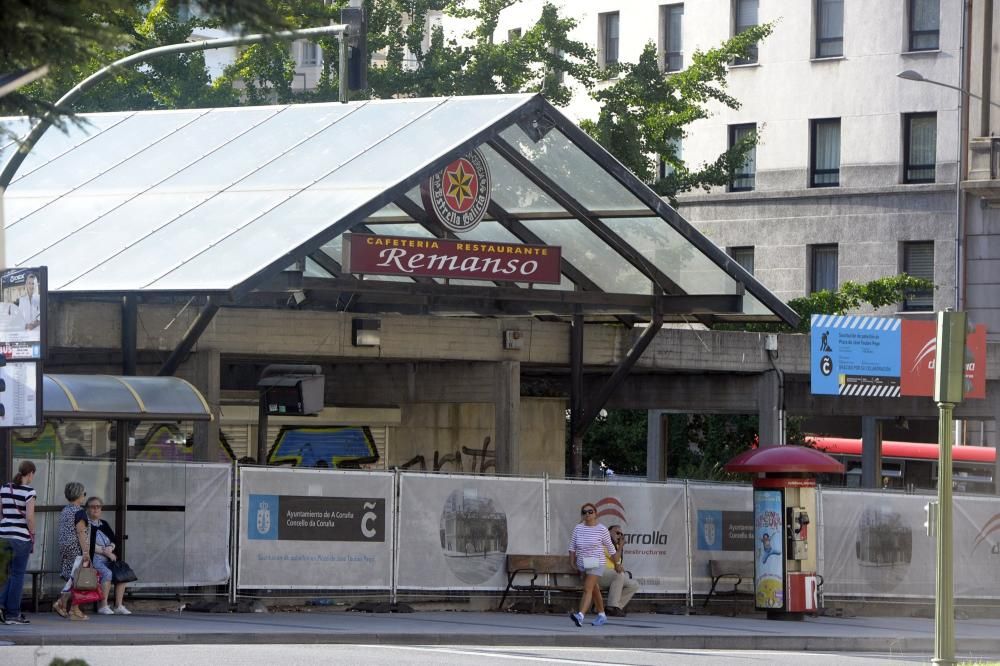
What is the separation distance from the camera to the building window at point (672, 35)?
184 ft

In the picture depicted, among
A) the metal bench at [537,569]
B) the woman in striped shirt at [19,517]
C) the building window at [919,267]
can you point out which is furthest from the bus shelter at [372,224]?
the building window at [919,267]

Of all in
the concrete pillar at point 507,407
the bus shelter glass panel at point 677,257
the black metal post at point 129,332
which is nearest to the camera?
the black metal post at point 129,332

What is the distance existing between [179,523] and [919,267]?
112 ft

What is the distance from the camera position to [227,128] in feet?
91.4

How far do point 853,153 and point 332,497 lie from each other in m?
33.3

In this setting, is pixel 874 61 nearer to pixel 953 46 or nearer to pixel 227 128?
pixel 953 46

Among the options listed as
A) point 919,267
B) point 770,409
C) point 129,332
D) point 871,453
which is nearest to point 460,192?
point 129,332

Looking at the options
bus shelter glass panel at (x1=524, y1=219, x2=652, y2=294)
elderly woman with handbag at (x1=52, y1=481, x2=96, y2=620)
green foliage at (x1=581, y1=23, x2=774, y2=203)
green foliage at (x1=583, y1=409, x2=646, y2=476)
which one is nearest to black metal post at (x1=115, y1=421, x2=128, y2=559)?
elderly woman with handbag at (x1=52, y1=481, x2=96, y2=620)

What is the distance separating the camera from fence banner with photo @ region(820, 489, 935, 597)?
86.4ft

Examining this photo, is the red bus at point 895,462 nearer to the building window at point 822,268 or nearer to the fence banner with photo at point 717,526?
the building window at point 822,268

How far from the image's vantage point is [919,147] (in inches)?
2036

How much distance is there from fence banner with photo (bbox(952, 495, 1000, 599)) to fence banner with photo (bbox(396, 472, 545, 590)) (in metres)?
7.55

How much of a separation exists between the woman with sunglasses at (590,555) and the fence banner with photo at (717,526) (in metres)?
2.96

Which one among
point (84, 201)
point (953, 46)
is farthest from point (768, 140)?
point (84, 201)
